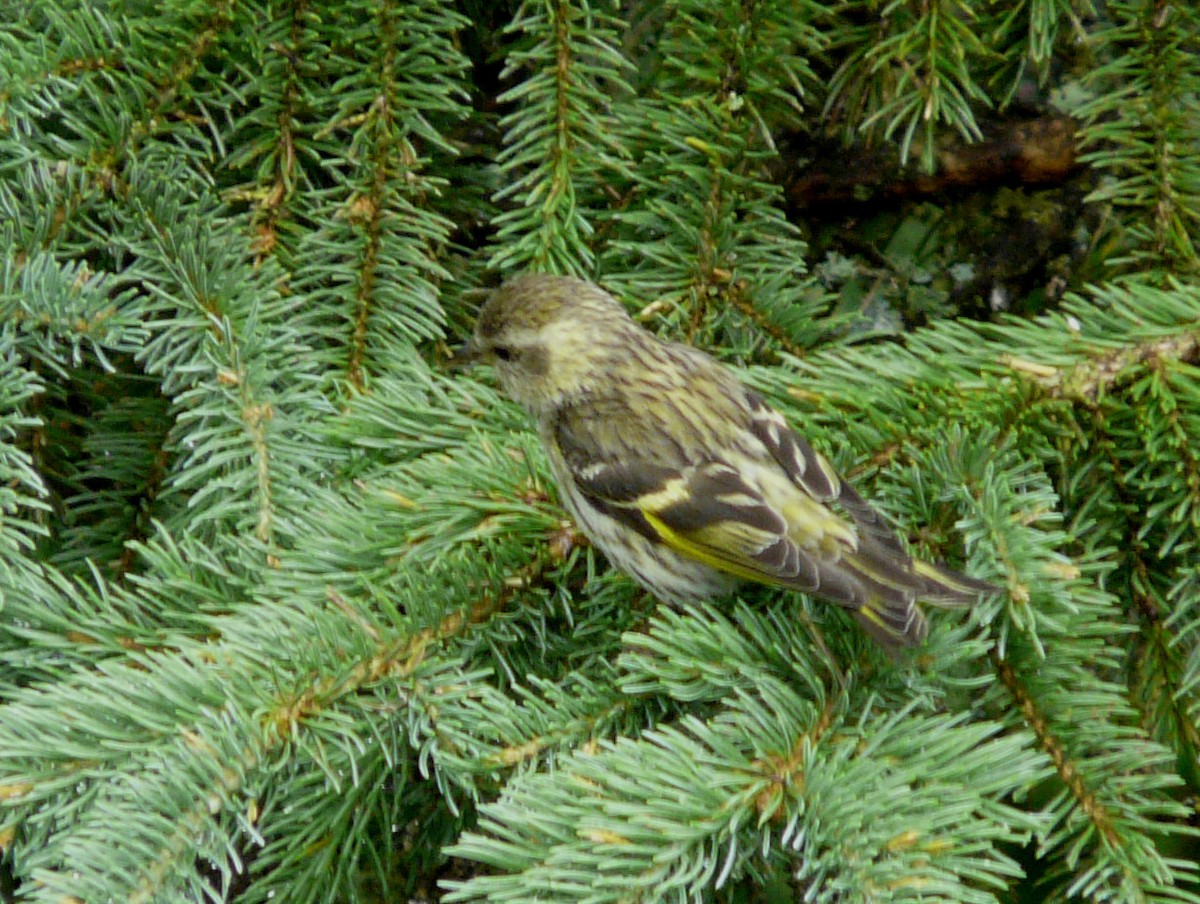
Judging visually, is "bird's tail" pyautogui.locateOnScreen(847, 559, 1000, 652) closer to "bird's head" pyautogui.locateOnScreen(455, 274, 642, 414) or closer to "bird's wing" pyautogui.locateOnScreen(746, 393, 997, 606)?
"bird's wing" pyautogui.locateOnScreen(746, 393, 997, 606)

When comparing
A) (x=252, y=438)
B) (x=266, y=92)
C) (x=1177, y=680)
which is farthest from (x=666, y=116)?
(x=1177, y=680)

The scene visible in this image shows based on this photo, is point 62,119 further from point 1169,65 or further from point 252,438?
point 1169,65

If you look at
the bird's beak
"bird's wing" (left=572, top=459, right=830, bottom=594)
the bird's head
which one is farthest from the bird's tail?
the bird's beak

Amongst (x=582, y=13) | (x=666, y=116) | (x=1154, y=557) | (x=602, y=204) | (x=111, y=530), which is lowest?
(x=111, y=530)

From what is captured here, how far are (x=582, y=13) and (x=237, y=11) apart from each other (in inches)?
16.3

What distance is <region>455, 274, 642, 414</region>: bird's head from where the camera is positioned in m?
1.82

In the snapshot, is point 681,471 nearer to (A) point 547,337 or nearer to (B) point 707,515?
(B) point 707,515

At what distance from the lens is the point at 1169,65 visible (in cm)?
167

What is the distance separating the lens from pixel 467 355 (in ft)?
6.30

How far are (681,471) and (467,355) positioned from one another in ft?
1.12

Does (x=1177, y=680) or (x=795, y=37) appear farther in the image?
(x=795, y=37)

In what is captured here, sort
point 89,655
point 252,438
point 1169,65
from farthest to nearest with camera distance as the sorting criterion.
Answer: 1. point 1169,65
2. point 252,438
3. point 89,655

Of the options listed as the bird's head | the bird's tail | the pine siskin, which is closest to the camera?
the bird's tail

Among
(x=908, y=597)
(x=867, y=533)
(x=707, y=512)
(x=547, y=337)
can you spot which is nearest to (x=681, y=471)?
(x=707, y=512)
